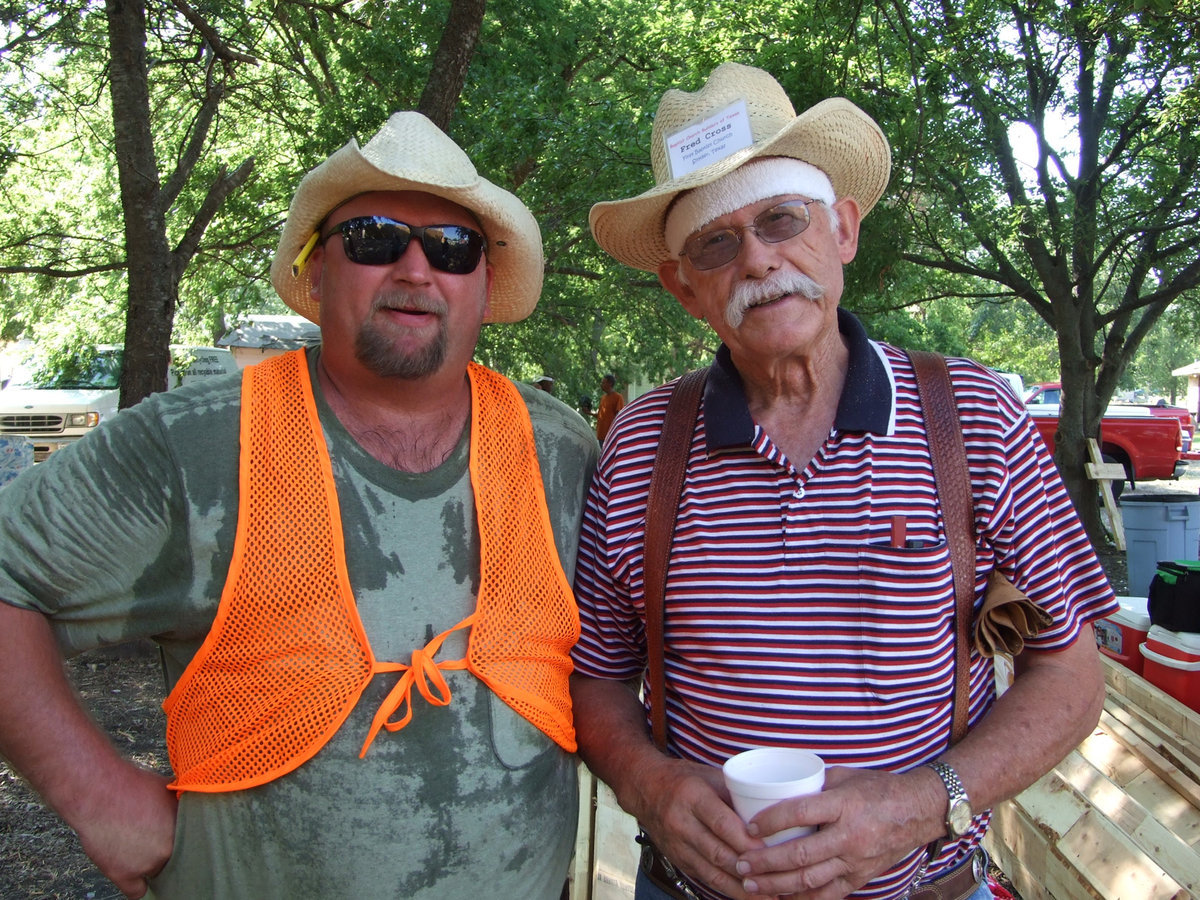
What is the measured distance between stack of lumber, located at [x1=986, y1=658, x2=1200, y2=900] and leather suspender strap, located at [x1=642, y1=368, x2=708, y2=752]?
5.80 feet

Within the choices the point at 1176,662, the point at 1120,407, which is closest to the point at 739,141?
the point at 1176,662

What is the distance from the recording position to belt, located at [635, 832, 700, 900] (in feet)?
6.10

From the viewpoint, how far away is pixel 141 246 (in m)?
6.01

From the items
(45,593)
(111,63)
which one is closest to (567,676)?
(45,593)

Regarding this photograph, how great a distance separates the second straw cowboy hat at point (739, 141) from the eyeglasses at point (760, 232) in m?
0.12

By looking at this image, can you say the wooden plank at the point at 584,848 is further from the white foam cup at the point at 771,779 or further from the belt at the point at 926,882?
the white foam cup at the point at 771,779

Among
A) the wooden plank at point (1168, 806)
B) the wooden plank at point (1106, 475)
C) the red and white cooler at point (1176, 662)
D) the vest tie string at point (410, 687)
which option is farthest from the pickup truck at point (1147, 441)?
the vest tie string at point (410, 687)

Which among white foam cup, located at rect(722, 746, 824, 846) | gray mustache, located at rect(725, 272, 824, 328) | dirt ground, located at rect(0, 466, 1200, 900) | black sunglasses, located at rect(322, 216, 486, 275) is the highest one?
black sunglasses, located at rect(322, 216, 486, 275)

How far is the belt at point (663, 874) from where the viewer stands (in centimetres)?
186

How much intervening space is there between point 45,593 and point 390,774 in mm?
716

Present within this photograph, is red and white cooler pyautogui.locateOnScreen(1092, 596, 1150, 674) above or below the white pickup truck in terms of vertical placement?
below

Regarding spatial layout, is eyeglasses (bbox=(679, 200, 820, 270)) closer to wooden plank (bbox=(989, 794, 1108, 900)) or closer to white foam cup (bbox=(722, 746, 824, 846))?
white foam cup (bbox=(722, 746, 824, 846))

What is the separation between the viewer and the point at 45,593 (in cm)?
165

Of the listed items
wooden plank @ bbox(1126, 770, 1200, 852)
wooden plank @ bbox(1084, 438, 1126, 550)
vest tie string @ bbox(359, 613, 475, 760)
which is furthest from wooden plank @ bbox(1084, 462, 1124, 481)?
vest tie string @ bbox(359, 613, 475, 760)
